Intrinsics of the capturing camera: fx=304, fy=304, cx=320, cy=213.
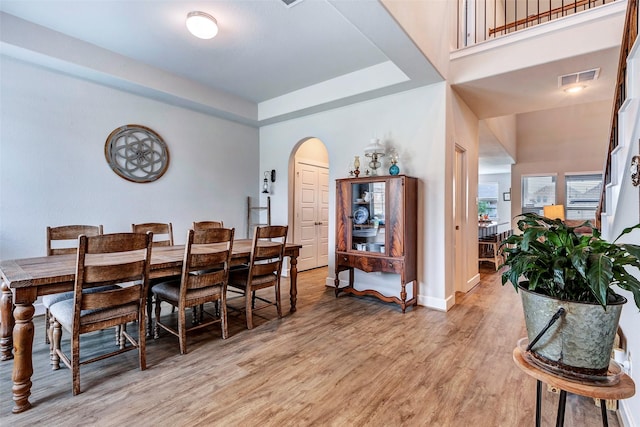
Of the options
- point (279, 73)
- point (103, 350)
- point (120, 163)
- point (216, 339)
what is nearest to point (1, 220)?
point (120, 163)

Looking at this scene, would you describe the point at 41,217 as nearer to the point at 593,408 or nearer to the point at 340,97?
the point at 340,97

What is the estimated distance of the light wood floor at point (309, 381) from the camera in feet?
5.51

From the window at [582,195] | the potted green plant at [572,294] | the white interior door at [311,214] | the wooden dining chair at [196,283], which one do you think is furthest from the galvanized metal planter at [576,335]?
the window at [582,195]

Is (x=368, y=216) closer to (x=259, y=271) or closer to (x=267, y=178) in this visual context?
(x=259, y=271)

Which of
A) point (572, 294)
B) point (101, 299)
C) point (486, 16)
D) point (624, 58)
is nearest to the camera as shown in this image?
point (572, 294)

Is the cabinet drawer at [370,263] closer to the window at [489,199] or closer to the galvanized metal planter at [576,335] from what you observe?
the galvanized metal planter at [576,335]

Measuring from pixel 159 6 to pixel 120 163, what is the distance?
6.48 feet

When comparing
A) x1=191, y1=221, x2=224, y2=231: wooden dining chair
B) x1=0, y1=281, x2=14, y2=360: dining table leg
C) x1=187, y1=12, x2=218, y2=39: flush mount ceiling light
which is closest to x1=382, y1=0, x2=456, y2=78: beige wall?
x1=187, y1=12, x2=218, y2=39: flush mount ceiling light

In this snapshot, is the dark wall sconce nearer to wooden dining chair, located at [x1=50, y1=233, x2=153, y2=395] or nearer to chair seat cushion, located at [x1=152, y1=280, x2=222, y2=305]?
chair seat cushion, located at [x1=152, y1=280, x2=222, y2=305]

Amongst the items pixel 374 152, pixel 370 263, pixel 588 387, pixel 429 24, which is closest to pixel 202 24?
pixel 429 24

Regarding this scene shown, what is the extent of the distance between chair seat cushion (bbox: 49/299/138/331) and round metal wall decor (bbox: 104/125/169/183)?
2.19 m

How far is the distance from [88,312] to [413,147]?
135 inches

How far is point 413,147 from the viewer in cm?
366

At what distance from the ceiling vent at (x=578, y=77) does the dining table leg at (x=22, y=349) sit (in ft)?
16.0
